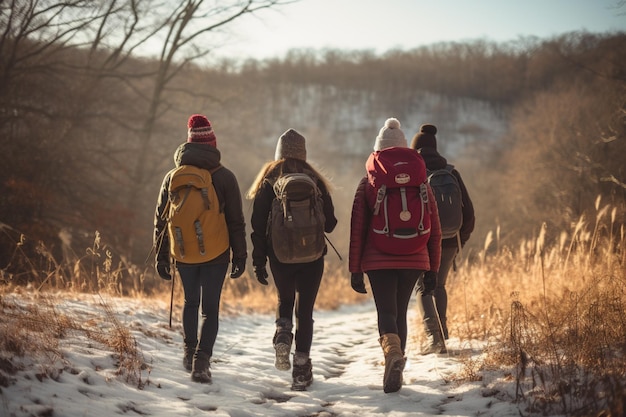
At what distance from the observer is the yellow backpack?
3695mm

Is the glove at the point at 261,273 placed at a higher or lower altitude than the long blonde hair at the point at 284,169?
lower

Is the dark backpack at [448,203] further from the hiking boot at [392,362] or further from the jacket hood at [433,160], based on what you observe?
the hiking boot at [392,362]

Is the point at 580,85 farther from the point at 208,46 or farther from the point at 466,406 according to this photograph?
the point at 466,406

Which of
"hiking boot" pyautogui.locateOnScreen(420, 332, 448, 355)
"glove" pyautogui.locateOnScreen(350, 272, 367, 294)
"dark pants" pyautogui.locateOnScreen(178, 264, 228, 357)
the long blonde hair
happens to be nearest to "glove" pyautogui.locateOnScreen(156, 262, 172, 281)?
"dark pants" pyautogui.locateOnScreen(178, 264, 228, 357)

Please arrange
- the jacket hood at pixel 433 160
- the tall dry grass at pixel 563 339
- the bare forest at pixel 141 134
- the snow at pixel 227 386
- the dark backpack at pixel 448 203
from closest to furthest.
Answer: the tall dry grass at pixel 563 339, the snow at pixel 227 386, the dark backpack at pixel 448 203, the jacket hood at pixel 433 160, the bare forest at pixel 141 134

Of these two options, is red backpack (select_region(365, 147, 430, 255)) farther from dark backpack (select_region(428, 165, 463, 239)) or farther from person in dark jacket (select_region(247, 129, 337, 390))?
dark backpack (select_region(428, 165, 463, 239))

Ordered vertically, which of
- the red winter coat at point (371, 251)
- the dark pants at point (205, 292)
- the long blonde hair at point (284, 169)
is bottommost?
the dark pants at point (205, 292)

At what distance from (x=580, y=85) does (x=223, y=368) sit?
96.8 ft

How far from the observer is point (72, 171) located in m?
13.9

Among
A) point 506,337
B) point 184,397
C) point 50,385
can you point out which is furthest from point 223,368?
point 506,337

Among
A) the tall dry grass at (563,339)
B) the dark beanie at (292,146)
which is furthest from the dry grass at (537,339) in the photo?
the dark beanie at (292,146)

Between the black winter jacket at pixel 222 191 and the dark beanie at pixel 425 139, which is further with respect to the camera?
the dark beanie at pixel 425 139

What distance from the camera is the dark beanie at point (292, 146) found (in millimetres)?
3975

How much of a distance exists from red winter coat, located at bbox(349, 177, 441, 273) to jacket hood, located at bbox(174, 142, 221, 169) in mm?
1161
